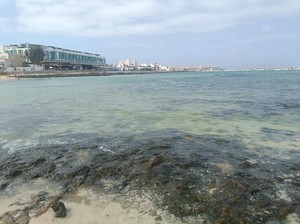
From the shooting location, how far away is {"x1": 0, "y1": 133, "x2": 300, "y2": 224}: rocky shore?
375 centimetres

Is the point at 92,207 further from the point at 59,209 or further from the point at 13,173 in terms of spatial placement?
the point at 13,173

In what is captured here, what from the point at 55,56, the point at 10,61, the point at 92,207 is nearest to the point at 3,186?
the point at 92,207

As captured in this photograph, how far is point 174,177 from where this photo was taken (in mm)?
4855

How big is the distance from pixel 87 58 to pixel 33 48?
5528 centimetres

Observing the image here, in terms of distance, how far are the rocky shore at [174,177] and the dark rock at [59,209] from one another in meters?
0.14

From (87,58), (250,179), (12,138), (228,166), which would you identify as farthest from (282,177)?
(87,58)

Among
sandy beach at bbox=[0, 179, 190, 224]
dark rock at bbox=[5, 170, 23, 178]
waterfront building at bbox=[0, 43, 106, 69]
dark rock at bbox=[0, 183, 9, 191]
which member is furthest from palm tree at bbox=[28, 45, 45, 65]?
sandy beach at bbox=[0, 179, 190, 224]

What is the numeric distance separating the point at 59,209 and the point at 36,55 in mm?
110636

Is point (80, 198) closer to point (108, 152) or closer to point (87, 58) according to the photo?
point (108, 152)

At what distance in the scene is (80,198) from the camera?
13.7 feet

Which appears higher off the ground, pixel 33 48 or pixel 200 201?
pixel 33 48

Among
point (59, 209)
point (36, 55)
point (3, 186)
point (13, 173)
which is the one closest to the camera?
point (59, 209)

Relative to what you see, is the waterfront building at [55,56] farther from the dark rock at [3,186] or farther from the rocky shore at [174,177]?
the dark rock at [3,186]

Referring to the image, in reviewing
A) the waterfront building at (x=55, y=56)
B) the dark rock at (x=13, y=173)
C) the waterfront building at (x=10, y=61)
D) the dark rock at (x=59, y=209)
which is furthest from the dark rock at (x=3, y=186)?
the waterfront building at (x=55, y=56)
